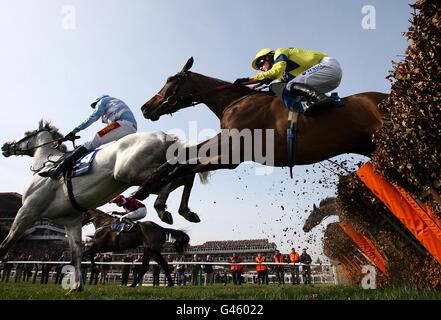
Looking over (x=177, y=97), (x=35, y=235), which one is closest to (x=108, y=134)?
(x=177, y=97)

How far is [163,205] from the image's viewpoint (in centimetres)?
572

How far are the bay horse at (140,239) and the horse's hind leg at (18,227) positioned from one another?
4949 millimetres

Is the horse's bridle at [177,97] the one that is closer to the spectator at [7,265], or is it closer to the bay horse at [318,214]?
the spectator at [7,265]

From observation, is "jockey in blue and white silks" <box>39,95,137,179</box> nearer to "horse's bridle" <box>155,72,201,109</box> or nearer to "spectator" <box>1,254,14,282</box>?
"horse's bridle" <box>155,72,201,109</box>

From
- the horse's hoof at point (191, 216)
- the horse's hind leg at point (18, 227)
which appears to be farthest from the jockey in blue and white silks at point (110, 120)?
the horse's hoof at point (191, 216)

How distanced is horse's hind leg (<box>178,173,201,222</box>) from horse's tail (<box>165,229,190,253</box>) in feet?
19.9

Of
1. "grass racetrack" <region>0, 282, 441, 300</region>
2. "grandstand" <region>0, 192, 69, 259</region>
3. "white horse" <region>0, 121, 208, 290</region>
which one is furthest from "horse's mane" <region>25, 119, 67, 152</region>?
"grandstand" <region>0, 192, 69, 259</region>

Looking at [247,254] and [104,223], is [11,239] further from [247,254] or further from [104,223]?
[247,254]

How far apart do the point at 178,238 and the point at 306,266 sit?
8292 mm

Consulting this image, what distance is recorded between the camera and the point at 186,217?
570 cm

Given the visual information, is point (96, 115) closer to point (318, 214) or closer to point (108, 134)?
point (108, 134)

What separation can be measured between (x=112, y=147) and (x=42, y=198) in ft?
5.79

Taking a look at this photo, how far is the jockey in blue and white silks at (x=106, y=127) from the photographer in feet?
22.3

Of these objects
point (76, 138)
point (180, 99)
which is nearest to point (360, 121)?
point (180, 99)
